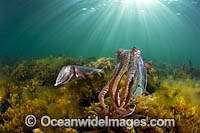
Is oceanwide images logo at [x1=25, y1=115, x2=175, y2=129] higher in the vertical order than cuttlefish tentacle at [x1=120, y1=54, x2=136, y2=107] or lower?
lower

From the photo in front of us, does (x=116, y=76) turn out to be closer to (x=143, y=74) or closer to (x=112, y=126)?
(x=143, y=74)

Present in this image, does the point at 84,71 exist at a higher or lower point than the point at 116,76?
lower

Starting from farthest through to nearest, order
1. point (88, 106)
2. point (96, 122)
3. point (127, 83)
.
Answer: point (88, 106) → point (96, 122) → point (127, 83)

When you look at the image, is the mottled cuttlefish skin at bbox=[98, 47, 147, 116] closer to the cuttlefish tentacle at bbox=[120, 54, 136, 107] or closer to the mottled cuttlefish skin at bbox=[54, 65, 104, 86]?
the cuttlefish tentacle at bbox=[120, 54, 136, 107]

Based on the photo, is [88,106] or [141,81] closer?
[141,81]

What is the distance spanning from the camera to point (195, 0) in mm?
22438

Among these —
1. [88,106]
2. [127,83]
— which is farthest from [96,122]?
[127,83]

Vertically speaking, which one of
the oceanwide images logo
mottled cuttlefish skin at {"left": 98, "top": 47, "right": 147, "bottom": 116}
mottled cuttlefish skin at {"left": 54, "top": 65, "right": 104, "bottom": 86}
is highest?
mottled cuttlefish skin at {"left": 98, "top": 47, "right": 147, "bottom": 116}

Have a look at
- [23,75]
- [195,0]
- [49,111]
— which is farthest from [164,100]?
[195,0]

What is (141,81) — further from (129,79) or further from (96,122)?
(96,122)

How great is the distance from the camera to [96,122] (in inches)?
Result: 96.0

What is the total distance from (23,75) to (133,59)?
6.68 meters

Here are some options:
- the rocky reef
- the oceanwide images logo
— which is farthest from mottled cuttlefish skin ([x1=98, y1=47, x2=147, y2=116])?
the rocky reef

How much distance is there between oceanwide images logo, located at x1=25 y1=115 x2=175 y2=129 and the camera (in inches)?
90.0
